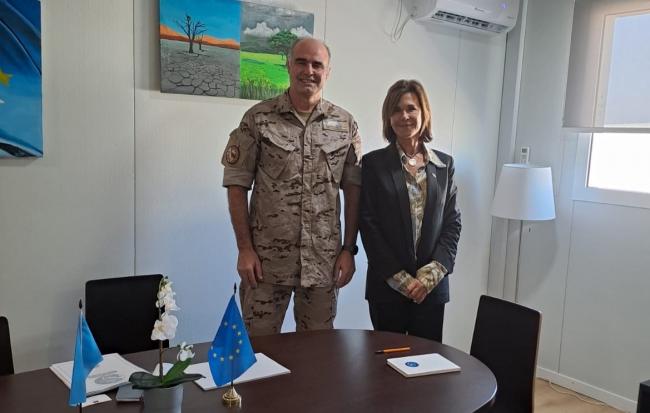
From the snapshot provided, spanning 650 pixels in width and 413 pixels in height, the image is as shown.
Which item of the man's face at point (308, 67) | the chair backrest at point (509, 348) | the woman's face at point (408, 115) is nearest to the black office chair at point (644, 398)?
the chair backrest at point (509, 348)

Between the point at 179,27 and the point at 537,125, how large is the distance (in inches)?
93.0

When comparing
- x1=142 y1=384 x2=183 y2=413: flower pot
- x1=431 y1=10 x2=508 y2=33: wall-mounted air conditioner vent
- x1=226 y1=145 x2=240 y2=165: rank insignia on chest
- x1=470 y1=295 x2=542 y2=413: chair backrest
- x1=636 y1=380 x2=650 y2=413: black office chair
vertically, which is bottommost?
x1=636 y1=380 x2=650 y2=413: black office chair

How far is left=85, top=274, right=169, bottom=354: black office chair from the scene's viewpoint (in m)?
2.21

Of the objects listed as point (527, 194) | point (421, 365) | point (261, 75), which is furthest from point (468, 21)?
point (421, 365)

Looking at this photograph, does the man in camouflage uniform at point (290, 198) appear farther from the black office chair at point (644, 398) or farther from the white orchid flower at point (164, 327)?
the black office chair at point (644, 398)

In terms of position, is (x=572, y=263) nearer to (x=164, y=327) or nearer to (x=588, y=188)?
(x=588, y=188)

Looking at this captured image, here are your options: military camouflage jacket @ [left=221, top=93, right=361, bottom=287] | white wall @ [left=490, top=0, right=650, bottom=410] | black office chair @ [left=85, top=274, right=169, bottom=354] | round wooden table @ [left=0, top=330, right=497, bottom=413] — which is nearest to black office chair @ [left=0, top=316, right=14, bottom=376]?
round wooden table @ [left=0, top=330, right=497, bottom=413]

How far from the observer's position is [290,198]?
7.52 ft

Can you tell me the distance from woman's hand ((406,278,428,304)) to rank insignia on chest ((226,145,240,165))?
850 mm

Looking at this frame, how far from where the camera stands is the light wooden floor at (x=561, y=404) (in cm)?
327

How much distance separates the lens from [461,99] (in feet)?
12.2

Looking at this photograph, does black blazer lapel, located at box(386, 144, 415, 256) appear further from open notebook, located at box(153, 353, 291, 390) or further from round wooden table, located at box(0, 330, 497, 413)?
open notebook, located at box(153, 353, 291, 390)

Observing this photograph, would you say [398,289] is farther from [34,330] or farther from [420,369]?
[34,330]

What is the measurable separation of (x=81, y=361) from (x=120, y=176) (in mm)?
1460
